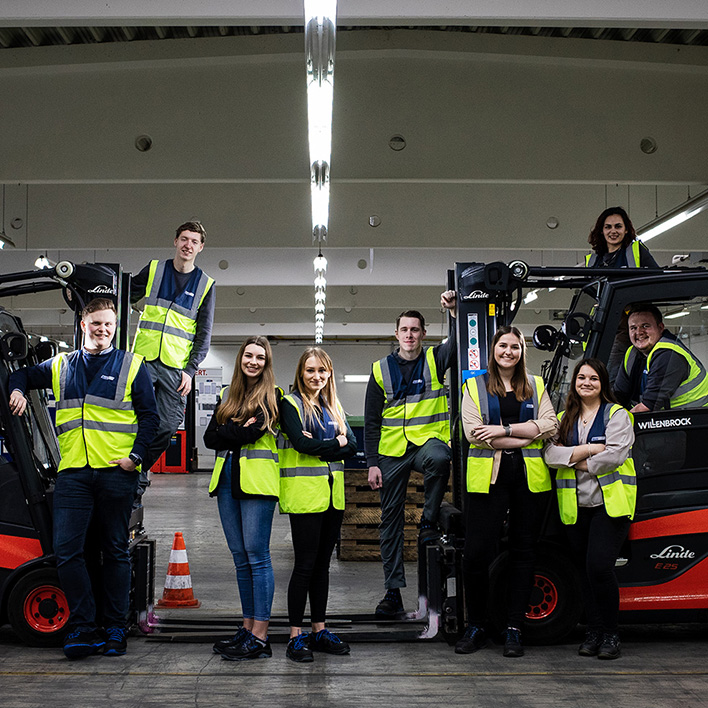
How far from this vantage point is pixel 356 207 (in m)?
14.3

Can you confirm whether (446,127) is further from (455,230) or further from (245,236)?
(245,236)

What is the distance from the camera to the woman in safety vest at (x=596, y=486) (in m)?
5.23

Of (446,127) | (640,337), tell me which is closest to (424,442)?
(640,337)

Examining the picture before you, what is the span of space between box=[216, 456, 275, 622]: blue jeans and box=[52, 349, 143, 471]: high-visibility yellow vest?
780 millimetres

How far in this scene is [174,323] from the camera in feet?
20.7

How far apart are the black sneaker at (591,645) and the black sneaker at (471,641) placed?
2.05ft

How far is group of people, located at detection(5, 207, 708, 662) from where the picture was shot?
205 inches


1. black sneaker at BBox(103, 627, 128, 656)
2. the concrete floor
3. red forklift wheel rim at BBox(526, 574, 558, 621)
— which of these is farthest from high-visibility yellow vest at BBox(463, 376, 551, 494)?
black sneaker at BBox(103, 627, 128, 656)

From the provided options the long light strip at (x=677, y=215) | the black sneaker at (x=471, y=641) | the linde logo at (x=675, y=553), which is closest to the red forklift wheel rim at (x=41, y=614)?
the black sneaker at (x=471, y=641)

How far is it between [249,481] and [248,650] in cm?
106

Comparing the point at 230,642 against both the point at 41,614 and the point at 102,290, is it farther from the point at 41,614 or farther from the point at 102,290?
the point at 102,290

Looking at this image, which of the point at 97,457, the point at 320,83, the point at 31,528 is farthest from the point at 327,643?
the point at 320,83

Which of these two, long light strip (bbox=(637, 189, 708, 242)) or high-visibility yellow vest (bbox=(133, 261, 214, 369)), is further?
long light strip (bbox=(637, 189, 708, 242))

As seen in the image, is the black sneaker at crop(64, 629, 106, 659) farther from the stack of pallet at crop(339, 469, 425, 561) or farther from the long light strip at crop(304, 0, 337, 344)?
the long light strip at crop(304, 0, 337, 344)
